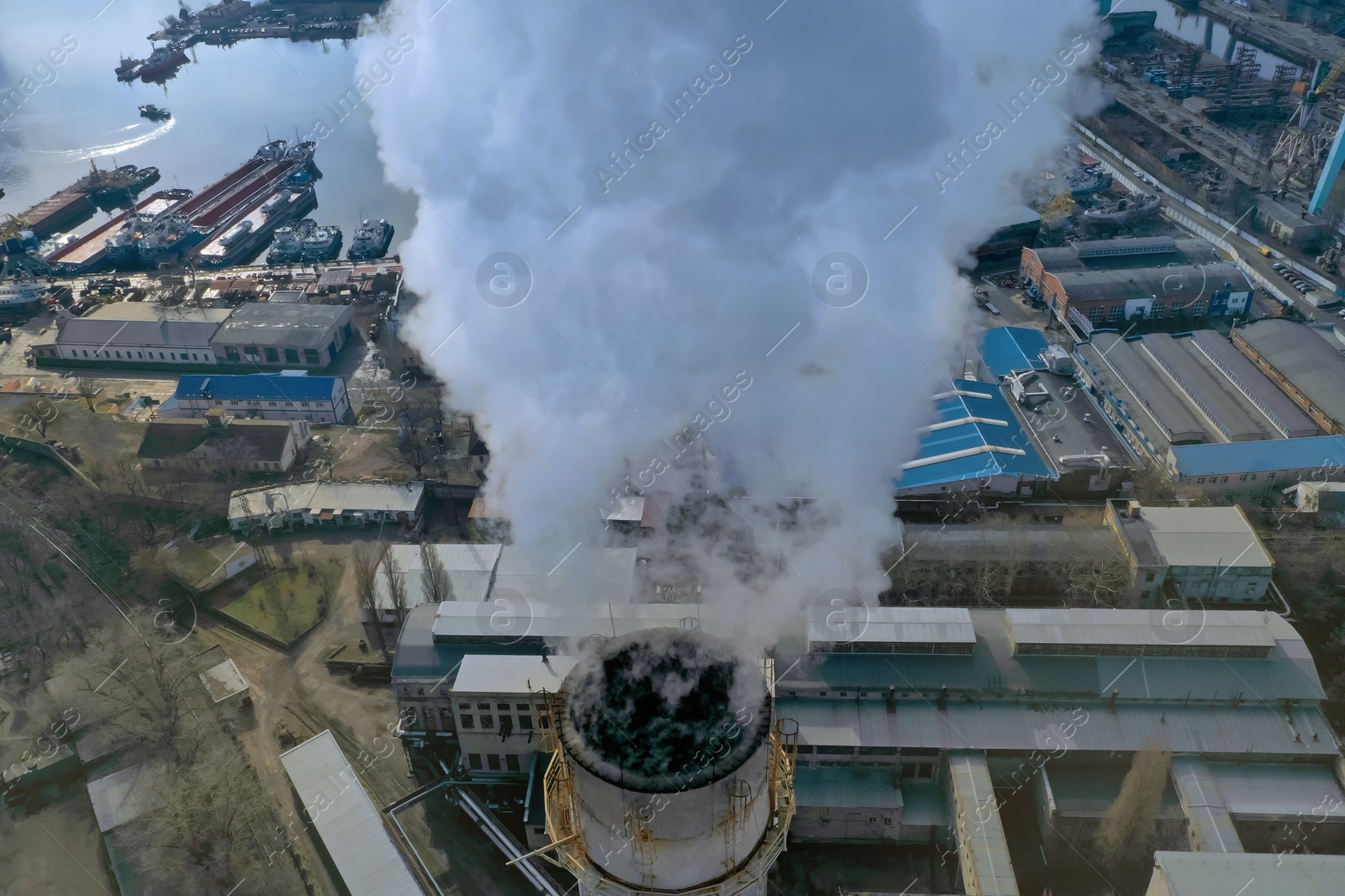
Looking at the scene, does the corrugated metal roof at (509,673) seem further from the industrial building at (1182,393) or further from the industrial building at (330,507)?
the industrial building at (1182,393)

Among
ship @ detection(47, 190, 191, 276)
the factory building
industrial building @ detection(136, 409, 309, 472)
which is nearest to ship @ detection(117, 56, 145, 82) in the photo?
ship @ detection(47, 190, 191, 276)

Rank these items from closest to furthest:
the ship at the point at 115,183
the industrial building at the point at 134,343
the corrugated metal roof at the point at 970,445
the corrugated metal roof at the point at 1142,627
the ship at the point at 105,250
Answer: the corrugated metal roof at the point at 1142,627 → the corrugated metal roof at the point at 970,445 → the industrial building at the point at 134,343 → the ship at the point at 105,250 → the ship at the point at 115,183

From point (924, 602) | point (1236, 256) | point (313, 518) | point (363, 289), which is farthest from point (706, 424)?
point (1236, 256)

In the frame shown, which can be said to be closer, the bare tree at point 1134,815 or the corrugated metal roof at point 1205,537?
the bare tree at point 1134,815

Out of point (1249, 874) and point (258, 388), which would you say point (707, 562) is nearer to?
point (1249, 874)

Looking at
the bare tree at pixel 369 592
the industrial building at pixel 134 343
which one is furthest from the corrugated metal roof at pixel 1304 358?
the industrial building at pixel 134 343

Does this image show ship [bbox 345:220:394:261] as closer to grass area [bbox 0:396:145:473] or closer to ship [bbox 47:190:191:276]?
ship [bbox 47:190:191:276]

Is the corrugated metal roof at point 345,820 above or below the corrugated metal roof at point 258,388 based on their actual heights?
below
